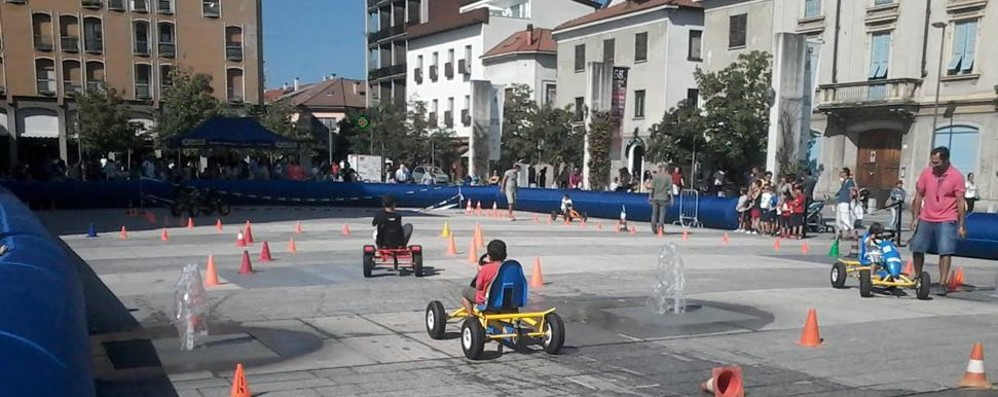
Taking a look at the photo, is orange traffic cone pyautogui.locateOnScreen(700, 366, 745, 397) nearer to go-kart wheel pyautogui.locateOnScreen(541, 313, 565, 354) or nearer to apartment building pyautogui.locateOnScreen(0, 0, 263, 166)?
go-kart wheel pyautogui.locateOnScreen(541, 313, 565, 354)

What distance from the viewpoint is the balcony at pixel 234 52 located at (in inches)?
2259

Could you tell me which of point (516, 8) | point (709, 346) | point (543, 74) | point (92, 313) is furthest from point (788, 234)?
point (516, 8)

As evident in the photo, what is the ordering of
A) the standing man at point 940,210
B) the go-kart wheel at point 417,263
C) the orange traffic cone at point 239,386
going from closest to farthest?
the orange traffic cone at point 239,386
the standing man at point 940,210
the go-kart wheel at point 417,263

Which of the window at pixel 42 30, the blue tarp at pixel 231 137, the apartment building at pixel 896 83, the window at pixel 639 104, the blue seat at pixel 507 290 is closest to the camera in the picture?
the blue seat at pixel 507 290

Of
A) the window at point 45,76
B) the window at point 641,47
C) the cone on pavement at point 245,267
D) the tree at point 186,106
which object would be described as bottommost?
the cone on pavement at point 245,267

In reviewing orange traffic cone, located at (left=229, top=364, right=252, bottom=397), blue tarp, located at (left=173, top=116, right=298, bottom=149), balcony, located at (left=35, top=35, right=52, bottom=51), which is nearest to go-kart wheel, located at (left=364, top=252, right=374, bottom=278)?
orange traffic cone, located at (left=229, top=364, right=252, bottom=397)

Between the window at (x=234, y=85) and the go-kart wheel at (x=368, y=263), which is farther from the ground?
the window at (x=234, y=85)

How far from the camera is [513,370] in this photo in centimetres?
693

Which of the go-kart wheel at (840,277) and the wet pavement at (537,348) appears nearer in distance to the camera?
the wet pavement at (537,348)

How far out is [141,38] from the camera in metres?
54.8

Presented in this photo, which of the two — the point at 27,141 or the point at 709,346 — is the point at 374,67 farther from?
the point at 709,346

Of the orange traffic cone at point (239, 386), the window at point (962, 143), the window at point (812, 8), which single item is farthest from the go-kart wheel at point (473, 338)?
the window at point (812, 8)

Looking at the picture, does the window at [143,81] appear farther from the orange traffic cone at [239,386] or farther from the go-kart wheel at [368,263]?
the orange traffic cone at [239,386]

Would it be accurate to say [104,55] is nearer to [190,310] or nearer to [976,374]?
[190,310]
